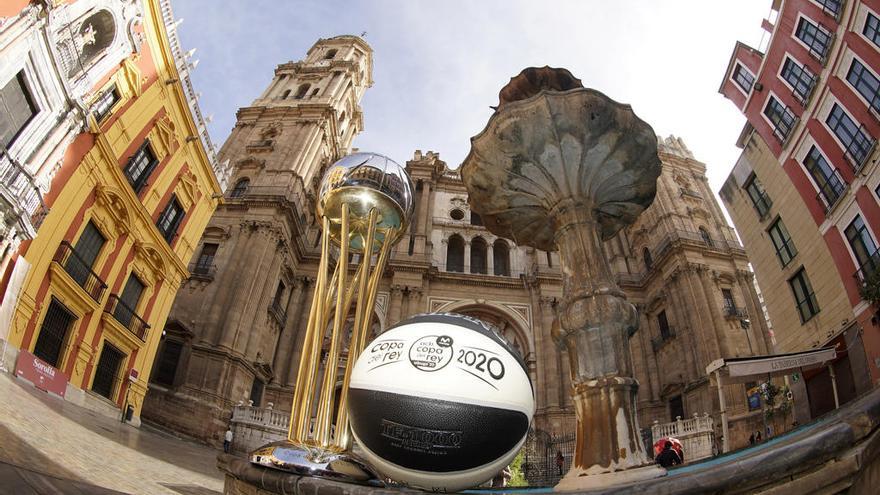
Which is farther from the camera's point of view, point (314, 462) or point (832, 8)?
point (832, 8)

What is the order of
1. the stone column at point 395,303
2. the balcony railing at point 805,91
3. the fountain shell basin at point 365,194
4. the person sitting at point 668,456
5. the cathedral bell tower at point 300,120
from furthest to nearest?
1. the cathedral bell tower at point 300,120
2. the stone column at point 395,303
3. the balcony railing at point 805,91
4. the person sitting at point 668,456
5. the fountain shell basin at point 365,194

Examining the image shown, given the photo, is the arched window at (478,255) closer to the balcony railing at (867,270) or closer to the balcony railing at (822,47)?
the balcony railing at (822,47)

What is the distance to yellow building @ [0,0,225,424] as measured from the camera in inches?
428

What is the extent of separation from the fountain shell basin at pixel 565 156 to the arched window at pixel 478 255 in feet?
74.2

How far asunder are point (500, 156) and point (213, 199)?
55.9 ft

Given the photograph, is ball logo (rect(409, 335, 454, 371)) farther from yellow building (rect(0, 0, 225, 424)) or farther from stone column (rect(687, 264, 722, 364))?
stone column (rect(687, 264, 722, 364))

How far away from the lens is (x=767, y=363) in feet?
34.9

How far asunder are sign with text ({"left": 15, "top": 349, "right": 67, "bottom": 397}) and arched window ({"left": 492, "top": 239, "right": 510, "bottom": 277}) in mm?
21077

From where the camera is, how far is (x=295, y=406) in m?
3.19

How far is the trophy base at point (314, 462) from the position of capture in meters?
2.56

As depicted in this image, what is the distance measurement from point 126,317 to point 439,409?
15472 mm

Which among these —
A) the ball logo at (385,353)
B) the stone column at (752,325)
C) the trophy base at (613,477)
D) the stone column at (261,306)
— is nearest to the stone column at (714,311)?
the stone column at (752,325)

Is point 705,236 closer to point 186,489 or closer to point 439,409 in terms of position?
point 439,409

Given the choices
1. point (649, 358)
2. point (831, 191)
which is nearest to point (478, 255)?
point (649, 358)
